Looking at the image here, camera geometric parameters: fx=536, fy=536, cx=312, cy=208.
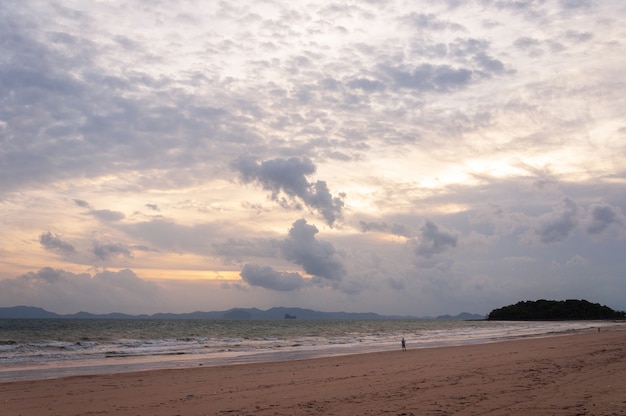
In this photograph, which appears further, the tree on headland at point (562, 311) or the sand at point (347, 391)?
the tree on headland at point (562, 311)

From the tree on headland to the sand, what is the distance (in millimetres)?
142123

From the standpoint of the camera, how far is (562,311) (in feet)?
499

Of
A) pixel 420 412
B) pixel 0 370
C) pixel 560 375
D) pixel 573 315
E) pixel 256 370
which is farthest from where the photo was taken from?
pixel 573 315

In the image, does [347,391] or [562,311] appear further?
[562,311]

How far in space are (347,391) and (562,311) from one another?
156m

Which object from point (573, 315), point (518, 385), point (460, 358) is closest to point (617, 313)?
point (573, 315)

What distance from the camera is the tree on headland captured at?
485 ft

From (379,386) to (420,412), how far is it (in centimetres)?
431

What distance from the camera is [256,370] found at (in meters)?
21.6

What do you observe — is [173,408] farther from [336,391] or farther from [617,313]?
[617,313]

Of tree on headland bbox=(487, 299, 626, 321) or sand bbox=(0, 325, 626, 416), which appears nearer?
sand bbox=(0, 325, 626, 416)

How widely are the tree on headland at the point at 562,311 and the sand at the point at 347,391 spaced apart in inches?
5595

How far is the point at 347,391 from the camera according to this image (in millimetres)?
14680

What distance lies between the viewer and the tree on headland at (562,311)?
148 metres
